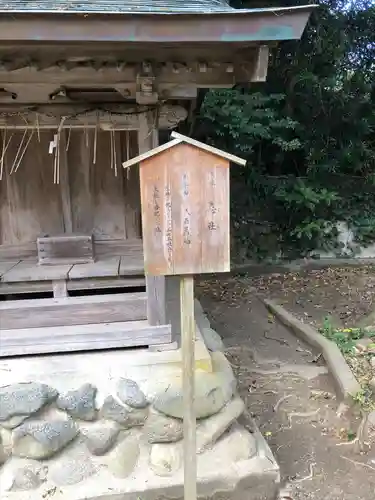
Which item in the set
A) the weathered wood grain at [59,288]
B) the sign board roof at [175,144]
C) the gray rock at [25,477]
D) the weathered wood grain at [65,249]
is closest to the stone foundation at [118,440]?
the gray rock at [25,477]

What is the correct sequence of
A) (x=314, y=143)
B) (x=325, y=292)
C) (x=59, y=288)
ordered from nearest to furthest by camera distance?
1. (x=59, y=288)
2. (x=325, y=292)
3. (x=314, y=143)

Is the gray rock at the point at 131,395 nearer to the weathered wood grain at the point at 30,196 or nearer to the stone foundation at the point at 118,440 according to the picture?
the stone foundation at the point at 118,440

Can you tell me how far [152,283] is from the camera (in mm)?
3414

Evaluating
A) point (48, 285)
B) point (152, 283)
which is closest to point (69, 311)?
point (48, 285)

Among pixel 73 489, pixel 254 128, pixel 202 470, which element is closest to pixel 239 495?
Answer: pixel 202 470

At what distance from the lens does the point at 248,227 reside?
931 centimetres

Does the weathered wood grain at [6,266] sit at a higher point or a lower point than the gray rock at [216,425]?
higher

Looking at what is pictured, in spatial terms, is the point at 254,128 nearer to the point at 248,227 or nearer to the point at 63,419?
the point at 248,227

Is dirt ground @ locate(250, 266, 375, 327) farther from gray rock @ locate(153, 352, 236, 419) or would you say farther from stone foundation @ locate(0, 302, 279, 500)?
stone foundation @ locate(0, 302, 279, 500)

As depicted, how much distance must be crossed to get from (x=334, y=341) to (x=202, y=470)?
2801 mm

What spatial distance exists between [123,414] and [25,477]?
2.32ft

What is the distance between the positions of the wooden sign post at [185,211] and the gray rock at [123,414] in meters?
1.15

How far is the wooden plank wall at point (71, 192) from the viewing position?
4133mm

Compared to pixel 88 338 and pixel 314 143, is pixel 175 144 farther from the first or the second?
pixel 314 143
